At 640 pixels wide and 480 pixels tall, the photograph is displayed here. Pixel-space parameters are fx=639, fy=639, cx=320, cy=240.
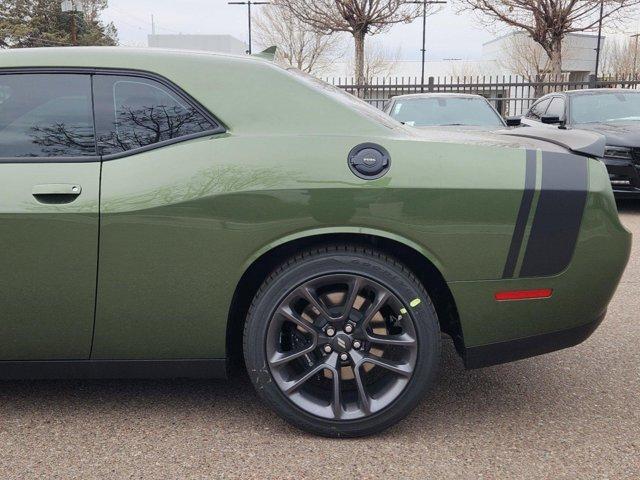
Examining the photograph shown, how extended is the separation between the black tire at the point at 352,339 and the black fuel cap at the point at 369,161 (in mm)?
304

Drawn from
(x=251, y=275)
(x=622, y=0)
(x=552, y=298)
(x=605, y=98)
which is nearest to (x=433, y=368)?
(x=552, y=298)

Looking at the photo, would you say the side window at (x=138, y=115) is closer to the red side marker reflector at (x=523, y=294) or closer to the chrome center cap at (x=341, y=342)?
the chrome center cap at (x=341, y=342)

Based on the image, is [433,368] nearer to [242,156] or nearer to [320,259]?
[320,259]

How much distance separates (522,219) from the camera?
2518 mm

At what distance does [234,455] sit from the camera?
2.52m

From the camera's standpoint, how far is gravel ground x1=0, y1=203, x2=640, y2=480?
2.42m

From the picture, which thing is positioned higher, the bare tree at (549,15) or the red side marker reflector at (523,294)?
the bare tree at (549,15)

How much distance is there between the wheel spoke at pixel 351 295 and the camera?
254 cm

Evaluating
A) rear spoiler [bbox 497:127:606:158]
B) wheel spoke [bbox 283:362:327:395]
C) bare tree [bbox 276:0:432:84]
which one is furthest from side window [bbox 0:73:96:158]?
bare tree [bbox 276:0:432:84]

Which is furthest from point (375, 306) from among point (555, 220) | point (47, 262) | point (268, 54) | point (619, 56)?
point (619, 56)

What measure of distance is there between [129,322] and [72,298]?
24 centimetres

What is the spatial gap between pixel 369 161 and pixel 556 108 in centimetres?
813

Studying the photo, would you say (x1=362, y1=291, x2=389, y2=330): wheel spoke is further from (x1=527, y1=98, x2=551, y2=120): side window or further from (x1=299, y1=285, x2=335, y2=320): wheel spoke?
(x1=527, y1=98, x2=551, y2=120): side window

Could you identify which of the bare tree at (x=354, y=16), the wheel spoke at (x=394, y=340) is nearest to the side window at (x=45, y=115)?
the wheel spoke at (x=394, y=340)
